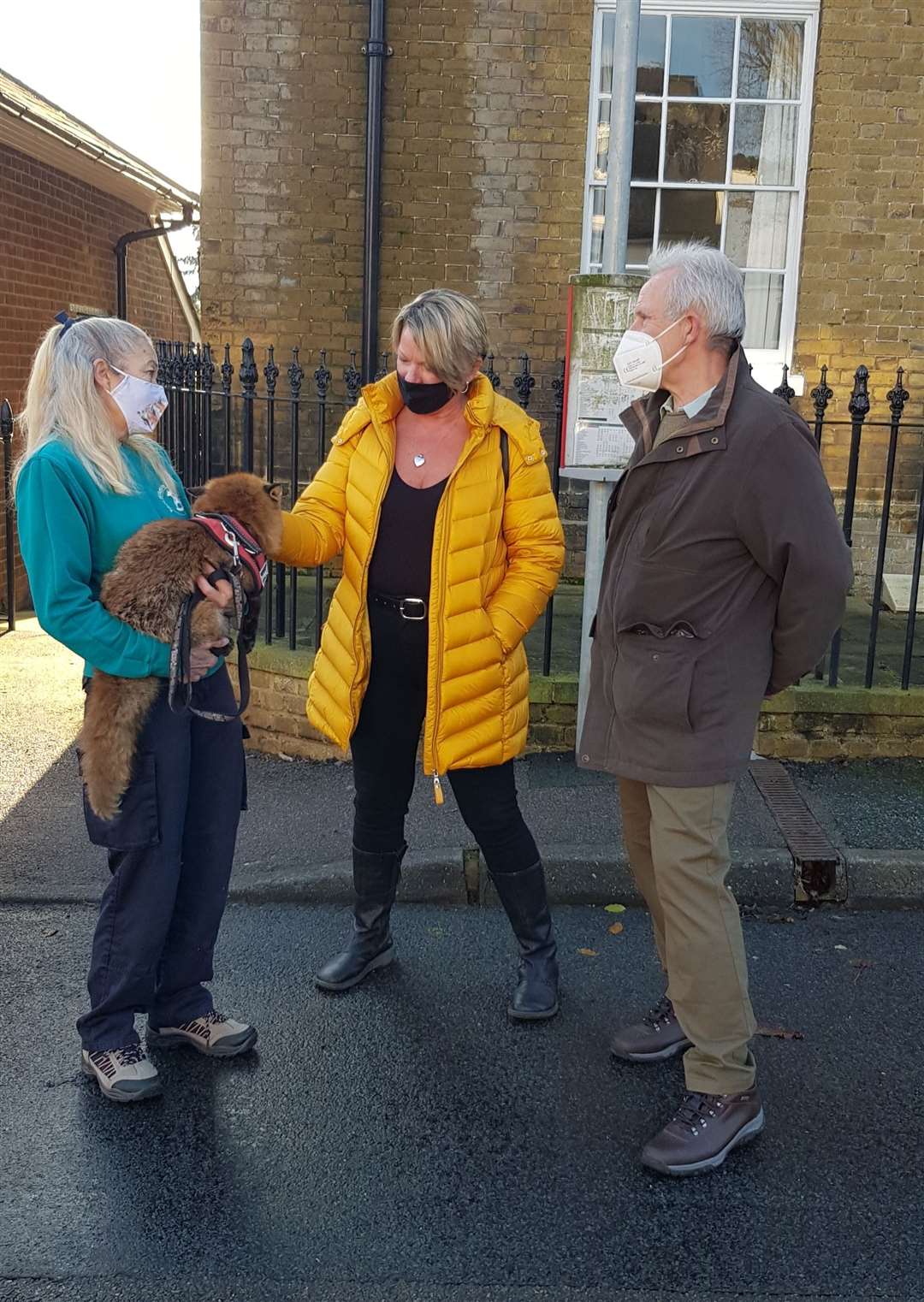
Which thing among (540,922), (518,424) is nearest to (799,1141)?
(540,922)

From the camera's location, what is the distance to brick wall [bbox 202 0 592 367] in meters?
7.88

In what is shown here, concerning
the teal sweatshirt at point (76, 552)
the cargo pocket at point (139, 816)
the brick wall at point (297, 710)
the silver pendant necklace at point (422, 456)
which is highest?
the silver pendant necklace at point (422, 456)

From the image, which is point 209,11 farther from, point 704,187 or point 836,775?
point 836,775

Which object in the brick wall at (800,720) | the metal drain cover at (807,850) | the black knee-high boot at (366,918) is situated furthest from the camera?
the brick wall at (800,720)

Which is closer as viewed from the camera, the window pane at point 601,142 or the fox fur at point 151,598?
the fox fur at point 151,598

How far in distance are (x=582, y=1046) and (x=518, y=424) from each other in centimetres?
180

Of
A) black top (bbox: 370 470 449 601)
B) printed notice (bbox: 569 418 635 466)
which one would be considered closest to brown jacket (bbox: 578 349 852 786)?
black top (bbox: 370 470 449 601)

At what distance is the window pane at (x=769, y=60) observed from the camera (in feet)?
26.5

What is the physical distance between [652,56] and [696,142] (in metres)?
0.64

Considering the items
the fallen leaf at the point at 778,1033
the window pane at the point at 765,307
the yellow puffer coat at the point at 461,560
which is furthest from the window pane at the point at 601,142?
the fallen leaf at the point at 778,1033

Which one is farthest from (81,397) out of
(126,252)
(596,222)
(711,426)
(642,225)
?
(126,252)

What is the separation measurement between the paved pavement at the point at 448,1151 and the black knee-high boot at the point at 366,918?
6 cm

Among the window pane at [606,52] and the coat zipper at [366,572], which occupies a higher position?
the window pane at [606,52]

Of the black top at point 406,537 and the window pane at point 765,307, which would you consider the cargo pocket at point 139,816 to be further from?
the window pane at point 765,307
